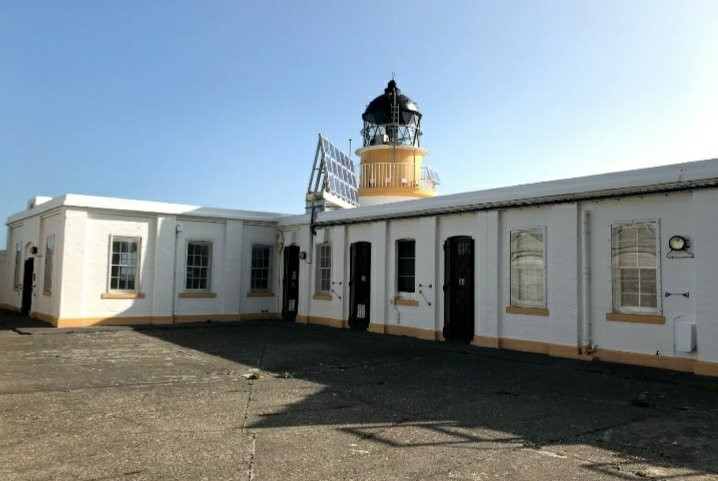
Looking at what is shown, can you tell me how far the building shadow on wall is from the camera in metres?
5.01

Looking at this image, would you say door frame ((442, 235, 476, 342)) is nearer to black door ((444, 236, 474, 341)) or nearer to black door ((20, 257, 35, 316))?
black door ((444, 236, 474, 341))

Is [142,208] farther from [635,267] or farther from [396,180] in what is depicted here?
[635,267]

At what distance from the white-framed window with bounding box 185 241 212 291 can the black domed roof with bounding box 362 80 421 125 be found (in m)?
8.01

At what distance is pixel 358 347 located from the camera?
444 inches

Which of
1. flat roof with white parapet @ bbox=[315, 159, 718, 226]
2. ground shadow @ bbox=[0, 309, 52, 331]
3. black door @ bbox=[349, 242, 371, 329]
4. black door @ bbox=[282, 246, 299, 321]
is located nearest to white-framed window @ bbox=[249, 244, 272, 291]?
black door @ bbox=[282, 246, 299, 321]

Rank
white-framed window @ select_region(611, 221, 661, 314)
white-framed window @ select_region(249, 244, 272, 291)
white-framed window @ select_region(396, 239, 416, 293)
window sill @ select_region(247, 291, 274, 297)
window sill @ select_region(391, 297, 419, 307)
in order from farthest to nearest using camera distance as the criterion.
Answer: white-framed window @ select_region(249, 244, 272, 291) → window sill @ select_region(247, 291, 274, 297) → white-framed window @ select_region(396, 239, 416, 293) → window sill @ select_region(391, 297, 419, 307) → white-framed window @ select_region(611, 221, 661, 314)

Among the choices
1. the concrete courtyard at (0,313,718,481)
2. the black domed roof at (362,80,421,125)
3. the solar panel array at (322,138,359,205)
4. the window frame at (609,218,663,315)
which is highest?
the black domed roof at (362,80,421,125)

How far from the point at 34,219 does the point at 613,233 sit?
1666 centimetres

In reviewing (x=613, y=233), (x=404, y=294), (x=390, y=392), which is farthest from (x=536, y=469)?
(x=404, y=294)

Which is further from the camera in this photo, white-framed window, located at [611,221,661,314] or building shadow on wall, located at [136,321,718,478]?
white-framed window, located at [611,221,661,314]

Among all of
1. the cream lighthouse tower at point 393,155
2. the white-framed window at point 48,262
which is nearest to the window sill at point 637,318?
the cream lighthouse tower at point 393,155

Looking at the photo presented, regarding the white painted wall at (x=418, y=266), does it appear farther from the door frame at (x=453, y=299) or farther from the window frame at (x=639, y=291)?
the door frame at (x=453, y=299)

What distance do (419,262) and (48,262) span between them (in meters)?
11.0

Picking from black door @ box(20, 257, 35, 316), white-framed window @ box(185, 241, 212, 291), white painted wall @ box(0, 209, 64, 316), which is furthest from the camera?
black door @ box(20, 257, 35, 316)
